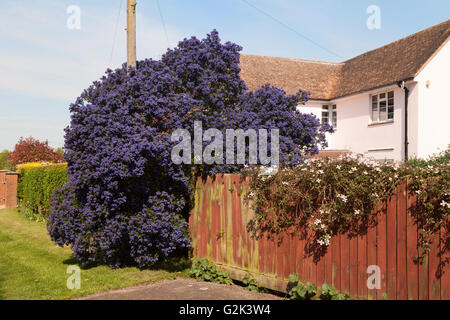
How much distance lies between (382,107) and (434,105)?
255 centimetres

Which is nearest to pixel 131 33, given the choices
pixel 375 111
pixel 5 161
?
pixel 375 111

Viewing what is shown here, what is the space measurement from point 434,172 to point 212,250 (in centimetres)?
452

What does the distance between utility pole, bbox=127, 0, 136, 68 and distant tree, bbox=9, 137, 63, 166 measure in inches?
870

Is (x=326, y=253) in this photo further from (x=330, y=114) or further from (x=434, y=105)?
(x=330, y=114)

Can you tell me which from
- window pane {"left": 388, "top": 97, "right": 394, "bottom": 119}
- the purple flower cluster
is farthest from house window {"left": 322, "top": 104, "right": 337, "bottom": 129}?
the purple flower cluster

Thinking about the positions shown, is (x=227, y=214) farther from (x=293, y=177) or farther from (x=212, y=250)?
(x=293, y=177)

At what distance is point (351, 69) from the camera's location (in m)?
24.1

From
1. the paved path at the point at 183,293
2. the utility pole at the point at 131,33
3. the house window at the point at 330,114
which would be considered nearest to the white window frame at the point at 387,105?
the house window at the point at 330,114

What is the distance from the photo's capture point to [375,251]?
5.54 meters

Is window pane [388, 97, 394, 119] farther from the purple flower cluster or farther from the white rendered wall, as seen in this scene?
the purple flower cluster

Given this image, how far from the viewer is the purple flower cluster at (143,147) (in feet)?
24.5

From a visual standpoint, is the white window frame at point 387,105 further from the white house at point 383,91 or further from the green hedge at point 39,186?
the green hedge at point 39,186

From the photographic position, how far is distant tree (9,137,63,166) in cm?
2861

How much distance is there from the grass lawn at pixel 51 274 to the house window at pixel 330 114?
16.8 metres
